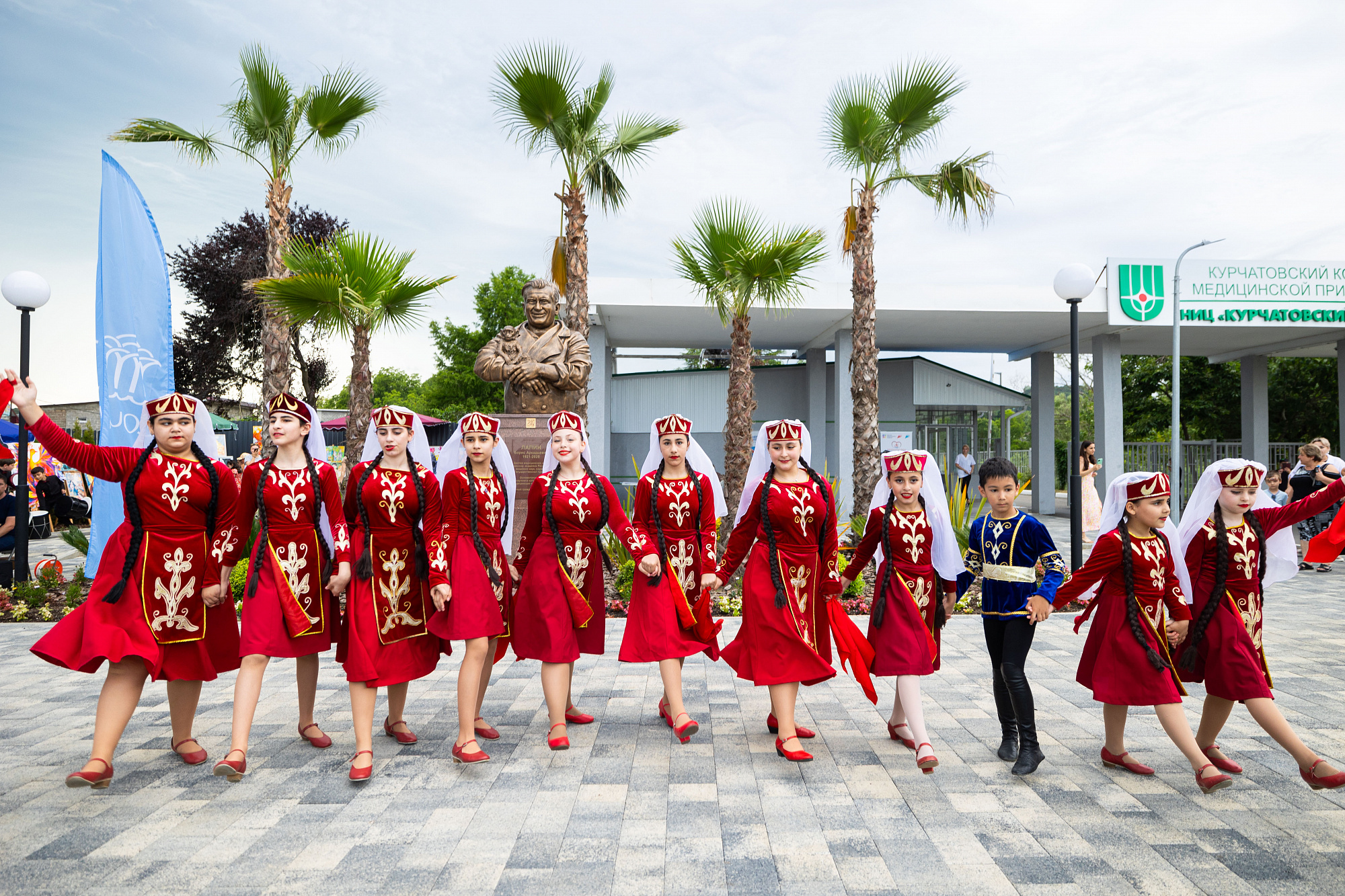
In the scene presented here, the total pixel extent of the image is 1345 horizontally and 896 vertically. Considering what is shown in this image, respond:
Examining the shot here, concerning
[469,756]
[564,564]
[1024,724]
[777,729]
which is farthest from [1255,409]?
[469,756]

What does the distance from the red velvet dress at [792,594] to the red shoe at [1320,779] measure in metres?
1.97

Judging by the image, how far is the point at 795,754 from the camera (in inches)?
157

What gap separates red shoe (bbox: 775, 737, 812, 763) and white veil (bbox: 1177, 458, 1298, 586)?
1926 mm

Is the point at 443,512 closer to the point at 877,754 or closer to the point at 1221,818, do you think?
the point at 877,754

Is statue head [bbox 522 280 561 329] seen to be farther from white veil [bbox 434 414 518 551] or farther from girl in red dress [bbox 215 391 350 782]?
girl in red dress [bbox 215 391 350 782]

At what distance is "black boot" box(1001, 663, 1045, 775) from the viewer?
12.8 ft

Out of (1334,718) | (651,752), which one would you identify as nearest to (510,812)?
(651,752)

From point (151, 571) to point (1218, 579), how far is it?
15.9 feet

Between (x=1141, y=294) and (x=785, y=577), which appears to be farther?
(x=1141, y=294)

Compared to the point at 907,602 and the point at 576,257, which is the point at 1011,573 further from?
the point at 576,257

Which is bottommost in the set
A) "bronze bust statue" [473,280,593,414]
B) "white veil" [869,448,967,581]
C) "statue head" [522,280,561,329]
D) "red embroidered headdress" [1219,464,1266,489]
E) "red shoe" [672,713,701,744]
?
"red shoe" [672,713,701,744]

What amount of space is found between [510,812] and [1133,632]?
9.31ft

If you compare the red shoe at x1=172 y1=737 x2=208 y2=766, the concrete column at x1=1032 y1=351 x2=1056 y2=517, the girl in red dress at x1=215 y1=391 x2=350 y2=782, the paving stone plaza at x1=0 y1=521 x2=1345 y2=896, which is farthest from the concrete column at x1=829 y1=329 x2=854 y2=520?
the red shoe at x1=172 y1=737 x2=208 y2=766

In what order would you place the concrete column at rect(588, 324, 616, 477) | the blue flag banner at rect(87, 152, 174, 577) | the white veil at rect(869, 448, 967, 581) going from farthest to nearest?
the concrete column at rect(588, 324, 616, 477)
the blue flag banner at rect(87, 152, 174, 577)
the white veil at rect(869, 448, 967, 581)
